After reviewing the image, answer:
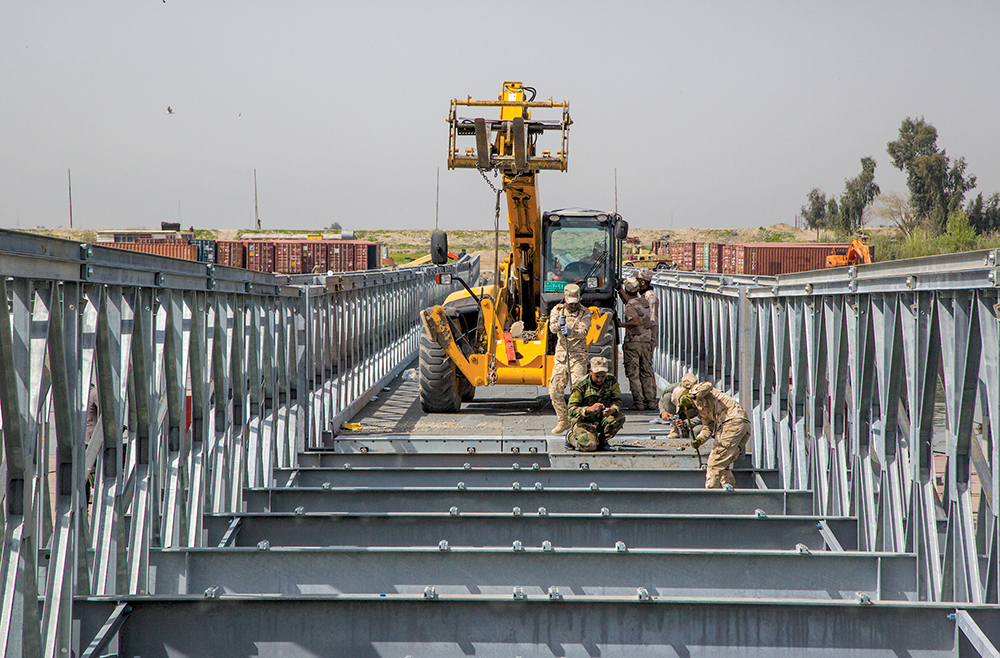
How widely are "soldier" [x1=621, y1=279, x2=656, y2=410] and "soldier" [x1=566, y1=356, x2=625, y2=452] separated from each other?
12.3 feet

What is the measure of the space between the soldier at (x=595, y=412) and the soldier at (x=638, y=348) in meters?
3.74

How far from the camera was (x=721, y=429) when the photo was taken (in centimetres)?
816

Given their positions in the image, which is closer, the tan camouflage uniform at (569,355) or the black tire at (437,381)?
the tan camouflage uniform at (569,355)

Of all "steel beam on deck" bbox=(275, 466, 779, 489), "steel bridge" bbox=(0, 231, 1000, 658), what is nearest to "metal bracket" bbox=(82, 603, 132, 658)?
"steel bridge" bbox=(0, 231, 1000, 658)

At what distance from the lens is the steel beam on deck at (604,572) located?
17.7 feet

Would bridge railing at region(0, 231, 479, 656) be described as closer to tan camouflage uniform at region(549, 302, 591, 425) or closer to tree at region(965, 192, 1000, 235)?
tan camouflage uniform at region(549, 302, 591, 425)

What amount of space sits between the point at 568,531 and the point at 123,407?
2823 millimetres

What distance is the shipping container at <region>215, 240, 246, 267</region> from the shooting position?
134ft

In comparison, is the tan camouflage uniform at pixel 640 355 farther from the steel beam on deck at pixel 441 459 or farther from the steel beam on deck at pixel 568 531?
the steel beam on deck at pixel 568 531

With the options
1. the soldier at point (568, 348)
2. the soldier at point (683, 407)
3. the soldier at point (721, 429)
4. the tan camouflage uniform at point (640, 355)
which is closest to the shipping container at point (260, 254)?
the tan camouflage uniform at point (640, 355)

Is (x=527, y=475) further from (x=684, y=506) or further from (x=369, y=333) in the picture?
(x=369, y=333)

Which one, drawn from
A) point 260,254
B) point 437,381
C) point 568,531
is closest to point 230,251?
point 260,254

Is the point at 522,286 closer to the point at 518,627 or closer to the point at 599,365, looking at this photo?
the point at 599,365

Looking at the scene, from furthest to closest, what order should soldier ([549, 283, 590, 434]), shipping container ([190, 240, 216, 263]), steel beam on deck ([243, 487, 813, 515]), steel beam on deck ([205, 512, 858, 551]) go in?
shipping container ([190, 240, 216, 263]) < soldier ([549, 283, 590, 434]) < steel beam on deck ([243, 487, 813, 515]) < steel beam on deck ([205, 512, 858, 551])
